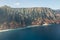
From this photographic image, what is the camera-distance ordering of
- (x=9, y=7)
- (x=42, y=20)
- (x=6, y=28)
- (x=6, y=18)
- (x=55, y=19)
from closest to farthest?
(x=6, y=28)
(x=6, y=18)
(x=9, y=7)
(x=42, y=20)
(x=55, y=19)

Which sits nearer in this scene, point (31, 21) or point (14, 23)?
point (14, 23)

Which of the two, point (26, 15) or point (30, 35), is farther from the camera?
point (26, 15)

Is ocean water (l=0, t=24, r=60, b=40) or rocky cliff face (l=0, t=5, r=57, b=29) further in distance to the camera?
rocky cliff face (l=0, t=5, r=57, b=29)

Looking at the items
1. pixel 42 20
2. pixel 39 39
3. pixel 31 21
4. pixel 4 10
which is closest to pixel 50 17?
pixel 42 20

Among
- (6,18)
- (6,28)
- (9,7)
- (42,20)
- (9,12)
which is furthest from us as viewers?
(42,20)

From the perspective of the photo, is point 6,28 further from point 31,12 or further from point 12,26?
point 31,12

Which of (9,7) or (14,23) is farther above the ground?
(9,7)

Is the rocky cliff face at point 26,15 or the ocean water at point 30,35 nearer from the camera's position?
the ocean water at point 30,35
